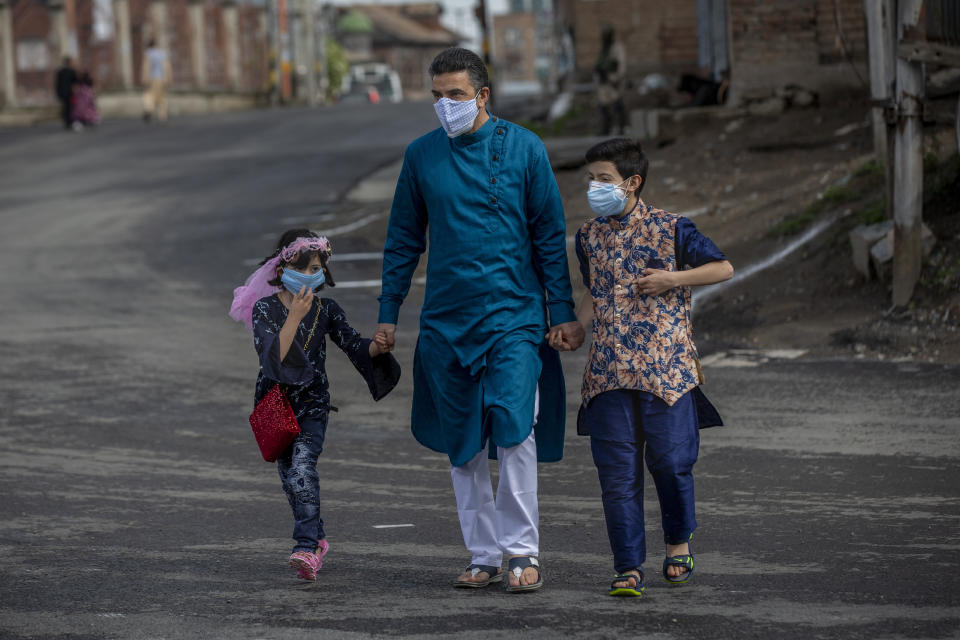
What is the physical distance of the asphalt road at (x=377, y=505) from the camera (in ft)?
17.1

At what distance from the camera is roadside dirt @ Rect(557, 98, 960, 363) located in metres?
11.5

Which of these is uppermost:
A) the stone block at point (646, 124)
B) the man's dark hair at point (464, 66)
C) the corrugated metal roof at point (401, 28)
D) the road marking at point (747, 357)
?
the corrugated metal roof at point (401, 28)

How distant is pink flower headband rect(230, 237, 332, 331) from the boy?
1093 mm

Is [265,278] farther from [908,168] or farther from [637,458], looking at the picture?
[908,168]

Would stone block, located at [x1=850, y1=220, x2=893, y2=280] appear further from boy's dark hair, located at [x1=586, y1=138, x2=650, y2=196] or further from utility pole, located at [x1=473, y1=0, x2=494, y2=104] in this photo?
utility pole, located at [x1=473, y1=0, x2=494, y2=104]

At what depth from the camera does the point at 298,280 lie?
5.85 metres

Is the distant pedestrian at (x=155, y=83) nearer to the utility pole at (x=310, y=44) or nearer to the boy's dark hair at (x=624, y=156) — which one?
the utility pole at (x=310, y=44)

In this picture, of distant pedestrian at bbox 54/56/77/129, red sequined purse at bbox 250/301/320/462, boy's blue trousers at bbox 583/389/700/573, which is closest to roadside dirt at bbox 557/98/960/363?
boy's blue trousers at bbox 583/389/700/573

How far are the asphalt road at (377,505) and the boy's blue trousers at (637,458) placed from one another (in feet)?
0.73

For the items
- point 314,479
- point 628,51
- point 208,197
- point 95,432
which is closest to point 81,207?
point 208,197

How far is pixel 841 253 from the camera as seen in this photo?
1305cm

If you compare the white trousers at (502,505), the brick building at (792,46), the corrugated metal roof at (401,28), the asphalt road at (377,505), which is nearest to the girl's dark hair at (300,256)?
the white trousers at (502,505)

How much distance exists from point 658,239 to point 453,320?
2.61ft

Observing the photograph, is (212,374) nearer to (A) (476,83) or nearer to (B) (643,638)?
(A) (476,83)
